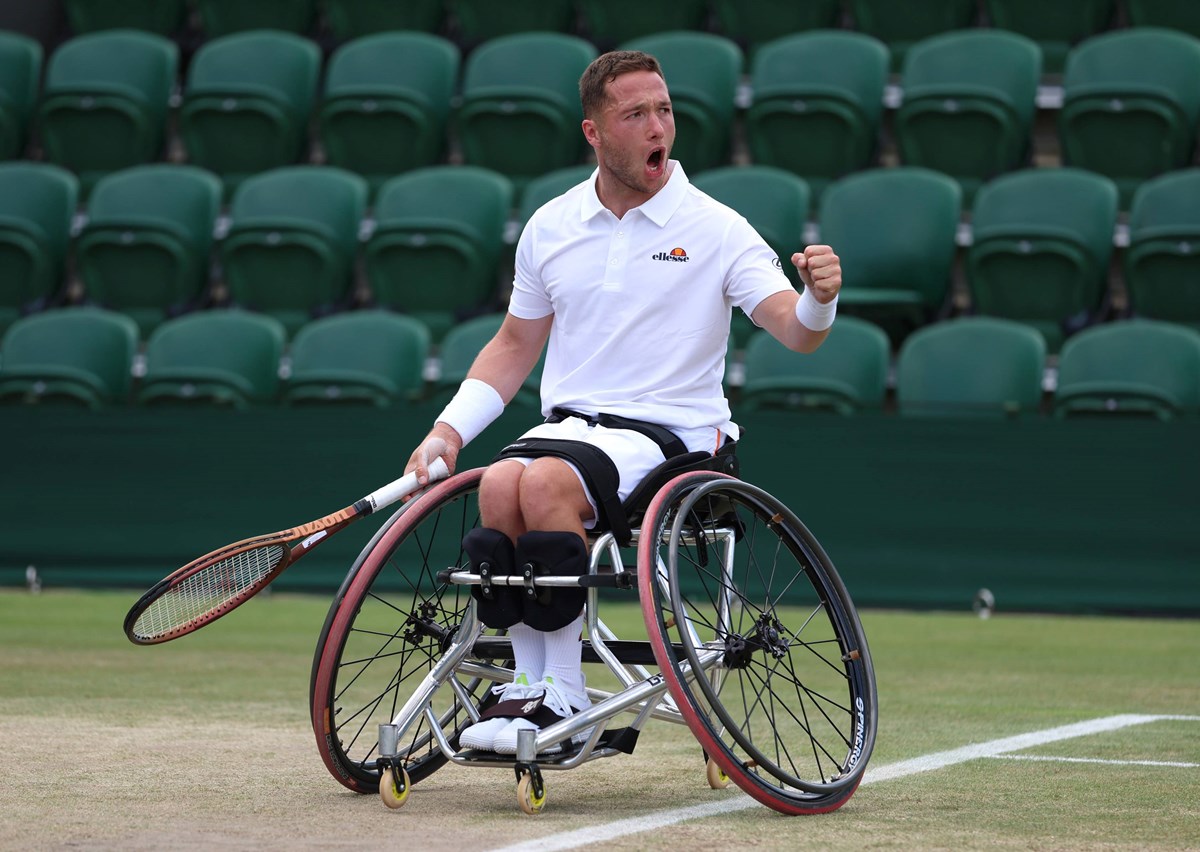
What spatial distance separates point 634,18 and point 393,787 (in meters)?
9.32

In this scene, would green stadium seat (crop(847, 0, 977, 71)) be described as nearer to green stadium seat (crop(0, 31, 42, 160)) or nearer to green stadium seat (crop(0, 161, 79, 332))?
green stadium seat (crop(0, 161, 79, 332))

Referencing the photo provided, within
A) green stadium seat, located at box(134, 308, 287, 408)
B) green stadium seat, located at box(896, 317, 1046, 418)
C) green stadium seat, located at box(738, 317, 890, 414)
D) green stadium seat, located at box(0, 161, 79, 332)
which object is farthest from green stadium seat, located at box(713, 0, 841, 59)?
green stadium seat, located at box(0, 161, 79, 332)

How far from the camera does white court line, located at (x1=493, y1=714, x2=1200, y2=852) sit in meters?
3.21

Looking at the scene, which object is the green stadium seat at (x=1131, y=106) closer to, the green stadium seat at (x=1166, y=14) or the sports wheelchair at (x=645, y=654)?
the green stadium seat at (x=1166, y=14)

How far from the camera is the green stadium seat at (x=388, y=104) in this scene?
11.4 metres

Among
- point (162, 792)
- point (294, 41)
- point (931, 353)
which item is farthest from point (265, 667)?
point (294, 41)

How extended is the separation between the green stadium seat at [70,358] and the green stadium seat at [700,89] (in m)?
3.54

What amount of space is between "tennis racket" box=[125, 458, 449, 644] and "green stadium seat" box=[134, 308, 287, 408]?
5661 mm

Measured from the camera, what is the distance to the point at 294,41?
1202 centimetres

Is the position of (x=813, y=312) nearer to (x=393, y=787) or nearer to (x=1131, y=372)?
(x=393, y=787)

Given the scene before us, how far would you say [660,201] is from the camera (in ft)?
12.8

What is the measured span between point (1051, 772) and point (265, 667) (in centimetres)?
325

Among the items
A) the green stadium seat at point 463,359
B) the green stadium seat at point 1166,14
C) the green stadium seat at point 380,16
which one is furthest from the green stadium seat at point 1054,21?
the green stadium seat at point 463,359

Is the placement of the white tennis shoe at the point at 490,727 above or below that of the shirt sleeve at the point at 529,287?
below
